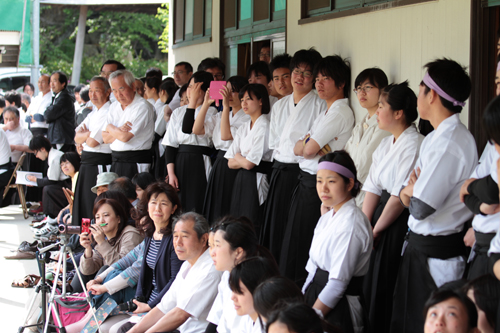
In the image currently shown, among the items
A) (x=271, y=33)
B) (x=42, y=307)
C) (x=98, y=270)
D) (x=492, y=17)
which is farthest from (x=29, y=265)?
(x=492, y=17)

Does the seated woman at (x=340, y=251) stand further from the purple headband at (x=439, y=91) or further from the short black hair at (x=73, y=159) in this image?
the short black hair at (x=73, y=159)

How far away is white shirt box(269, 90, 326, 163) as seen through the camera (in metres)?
3.65

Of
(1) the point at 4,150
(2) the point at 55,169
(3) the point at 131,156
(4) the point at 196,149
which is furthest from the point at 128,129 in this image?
(1) the point at 4,150

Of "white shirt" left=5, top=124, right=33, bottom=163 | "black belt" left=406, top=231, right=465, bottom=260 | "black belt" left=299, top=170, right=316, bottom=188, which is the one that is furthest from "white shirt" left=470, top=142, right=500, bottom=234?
"white shirt" left=5, top=124, right=33, bottom=163

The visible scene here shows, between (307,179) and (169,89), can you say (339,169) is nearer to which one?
(307,179)

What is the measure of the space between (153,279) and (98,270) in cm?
60

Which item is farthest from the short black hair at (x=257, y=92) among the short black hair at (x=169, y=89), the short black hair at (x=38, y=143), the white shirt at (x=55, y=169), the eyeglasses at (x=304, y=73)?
the short black hair at (x=38, y=143)

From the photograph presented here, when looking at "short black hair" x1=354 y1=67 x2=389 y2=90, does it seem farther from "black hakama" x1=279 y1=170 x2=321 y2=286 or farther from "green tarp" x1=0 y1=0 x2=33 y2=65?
"green tarp" x1=0 y1=0 x2=33 y2=65

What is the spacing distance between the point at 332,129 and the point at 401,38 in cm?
66

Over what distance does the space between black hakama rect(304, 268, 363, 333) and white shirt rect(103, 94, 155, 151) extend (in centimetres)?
296

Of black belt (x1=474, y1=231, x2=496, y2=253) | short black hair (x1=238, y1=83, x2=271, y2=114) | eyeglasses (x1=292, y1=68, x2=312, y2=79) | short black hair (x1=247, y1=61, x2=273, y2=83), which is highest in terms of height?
short black hair (x1=247, y1=61, x2=273, y2=83)

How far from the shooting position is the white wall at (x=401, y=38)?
9.58ft

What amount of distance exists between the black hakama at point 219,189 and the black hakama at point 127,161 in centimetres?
92

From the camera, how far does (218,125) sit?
14.8ft
